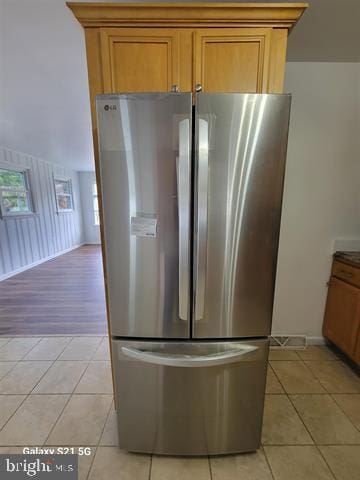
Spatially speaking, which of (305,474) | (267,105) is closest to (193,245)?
(267,105)

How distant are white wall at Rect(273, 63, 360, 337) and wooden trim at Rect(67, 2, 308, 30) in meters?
0.85

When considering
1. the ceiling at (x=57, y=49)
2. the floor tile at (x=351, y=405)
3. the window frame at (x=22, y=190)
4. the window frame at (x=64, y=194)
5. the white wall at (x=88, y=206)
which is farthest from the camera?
the white wall at (x=88, y=206)

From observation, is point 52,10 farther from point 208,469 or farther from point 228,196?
point 208,469

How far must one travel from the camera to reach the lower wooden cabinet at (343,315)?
1.80m

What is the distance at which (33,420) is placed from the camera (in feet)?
4.95

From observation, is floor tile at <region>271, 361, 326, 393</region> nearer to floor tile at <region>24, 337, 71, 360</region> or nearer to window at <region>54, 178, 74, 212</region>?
floor tile at <region>24, 337, 71, 360</region>

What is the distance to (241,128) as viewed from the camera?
938 mm

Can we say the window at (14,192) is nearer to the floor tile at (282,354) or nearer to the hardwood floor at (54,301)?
the hardwood floor at (54,301)

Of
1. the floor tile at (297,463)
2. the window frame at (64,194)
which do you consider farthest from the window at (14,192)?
the floor tile at (297,463)

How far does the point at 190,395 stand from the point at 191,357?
0.22 metres

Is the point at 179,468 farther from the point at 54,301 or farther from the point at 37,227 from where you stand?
the point at 37,227

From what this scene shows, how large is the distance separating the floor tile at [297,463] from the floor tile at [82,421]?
3.34 feet

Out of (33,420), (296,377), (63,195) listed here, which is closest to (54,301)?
(33,420)

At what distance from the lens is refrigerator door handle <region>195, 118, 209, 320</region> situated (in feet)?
3.07
